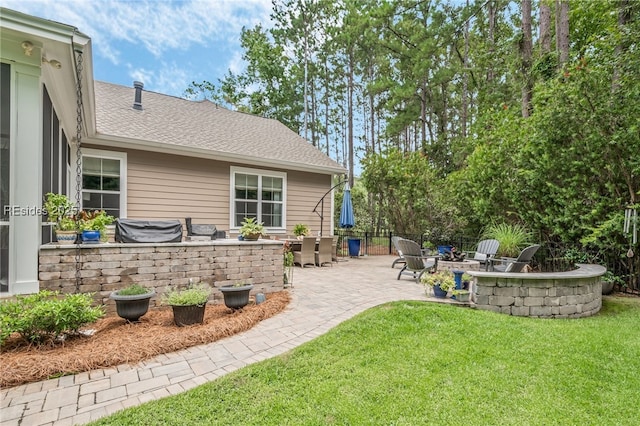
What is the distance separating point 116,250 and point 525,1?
12.6 m

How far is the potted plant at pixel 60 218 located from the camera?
12.2 feet

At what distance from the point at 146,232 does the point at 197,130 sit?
192 inches

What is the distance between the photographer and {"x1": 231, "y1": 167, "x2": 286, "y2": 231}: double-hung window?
8.81 meters

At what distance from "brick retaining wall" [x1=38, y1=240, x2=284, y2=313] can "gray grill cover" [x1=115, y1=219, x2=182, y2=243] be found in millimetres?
552

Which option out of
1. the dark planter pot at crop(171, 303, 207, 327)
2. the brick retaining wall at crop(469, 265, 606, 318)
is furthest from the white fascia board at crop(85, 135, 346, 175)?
the brick retaining wall at crop(469, 265, 606, 318)

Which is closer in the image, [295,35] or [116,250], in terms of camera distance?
[116,250]

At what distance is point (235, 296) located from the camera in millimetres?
4336

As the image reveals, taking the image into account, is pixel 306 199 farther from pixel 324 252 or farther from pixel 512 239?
pixel 512 239

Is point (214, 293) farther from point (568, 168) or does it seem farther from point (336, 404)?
point (568, 168)

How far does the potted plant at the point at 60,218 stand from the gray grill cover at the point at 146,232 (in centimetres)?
92

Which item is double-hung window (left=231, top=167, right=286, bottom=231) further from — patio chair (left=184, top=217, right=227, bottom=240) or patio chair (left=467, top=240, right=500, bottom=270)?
patio chair (left=467, top=240, right=500, bottom=270)

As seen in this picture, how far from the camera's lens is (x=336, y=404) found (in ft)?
7.57

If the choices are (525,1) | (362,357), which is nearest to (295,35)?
(525,1)

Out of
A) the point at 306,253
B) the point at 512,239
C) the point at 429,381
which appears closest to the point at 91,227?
the point at 429,381
